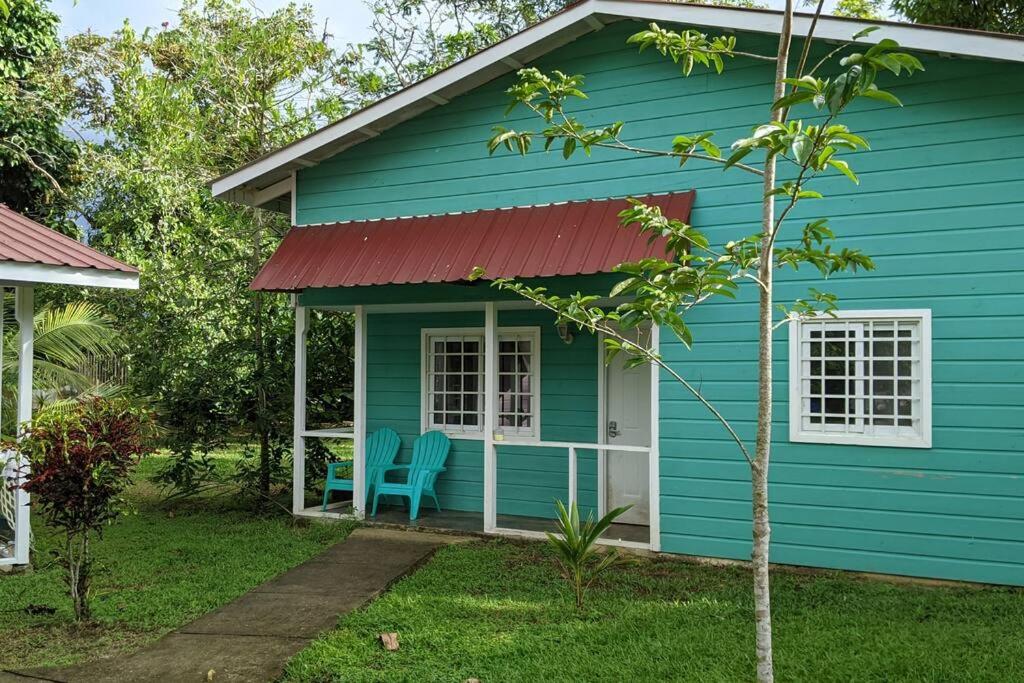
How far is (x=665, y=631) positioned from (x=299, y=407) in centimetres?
511

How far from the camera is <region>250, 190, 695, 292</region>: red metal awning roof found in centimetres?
702

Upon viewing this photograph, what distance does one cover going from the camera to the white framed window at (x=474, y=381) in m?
8.99

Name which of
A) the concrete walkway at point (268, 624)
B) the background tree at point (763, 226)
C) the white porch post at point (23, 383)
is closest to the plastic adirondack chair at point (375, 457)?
the concrete walkway at point (268, 624)

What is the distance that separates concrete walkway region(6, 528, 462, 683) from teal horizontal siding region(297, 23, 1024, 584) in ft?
8.38

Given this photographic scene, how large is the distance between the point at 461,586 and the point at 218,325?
499cm

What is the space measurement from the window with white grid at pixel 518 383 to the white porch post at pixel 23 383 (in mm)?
4513

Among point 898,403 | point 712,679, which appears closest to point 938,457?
point 898,403

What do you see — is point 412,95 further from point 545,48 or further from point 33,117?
point 33,117

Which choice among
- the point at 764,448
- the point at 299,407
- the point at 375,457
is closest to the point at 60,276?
the point at 299,407

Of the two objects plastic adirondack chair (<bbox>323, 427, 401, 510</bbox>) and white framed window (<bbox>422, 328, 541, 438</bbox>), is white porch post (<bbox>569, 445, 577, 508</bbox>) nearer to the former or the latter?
white framed window (<bbox>422, 328, 541, 438</bbox>)

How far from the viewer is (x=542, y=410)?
887cm

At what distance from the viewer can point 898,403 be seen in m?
6.47

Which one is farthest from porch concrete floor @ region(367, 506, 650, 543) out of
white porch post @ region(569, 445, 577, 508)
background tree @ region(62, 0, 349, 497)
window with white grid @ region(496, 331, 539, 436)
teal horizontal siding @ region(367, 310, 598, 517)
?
background tree @ region(62, 0, 349, 497)

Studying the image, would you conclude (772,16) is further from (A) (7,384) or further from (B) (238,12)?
(B) (238,12)
